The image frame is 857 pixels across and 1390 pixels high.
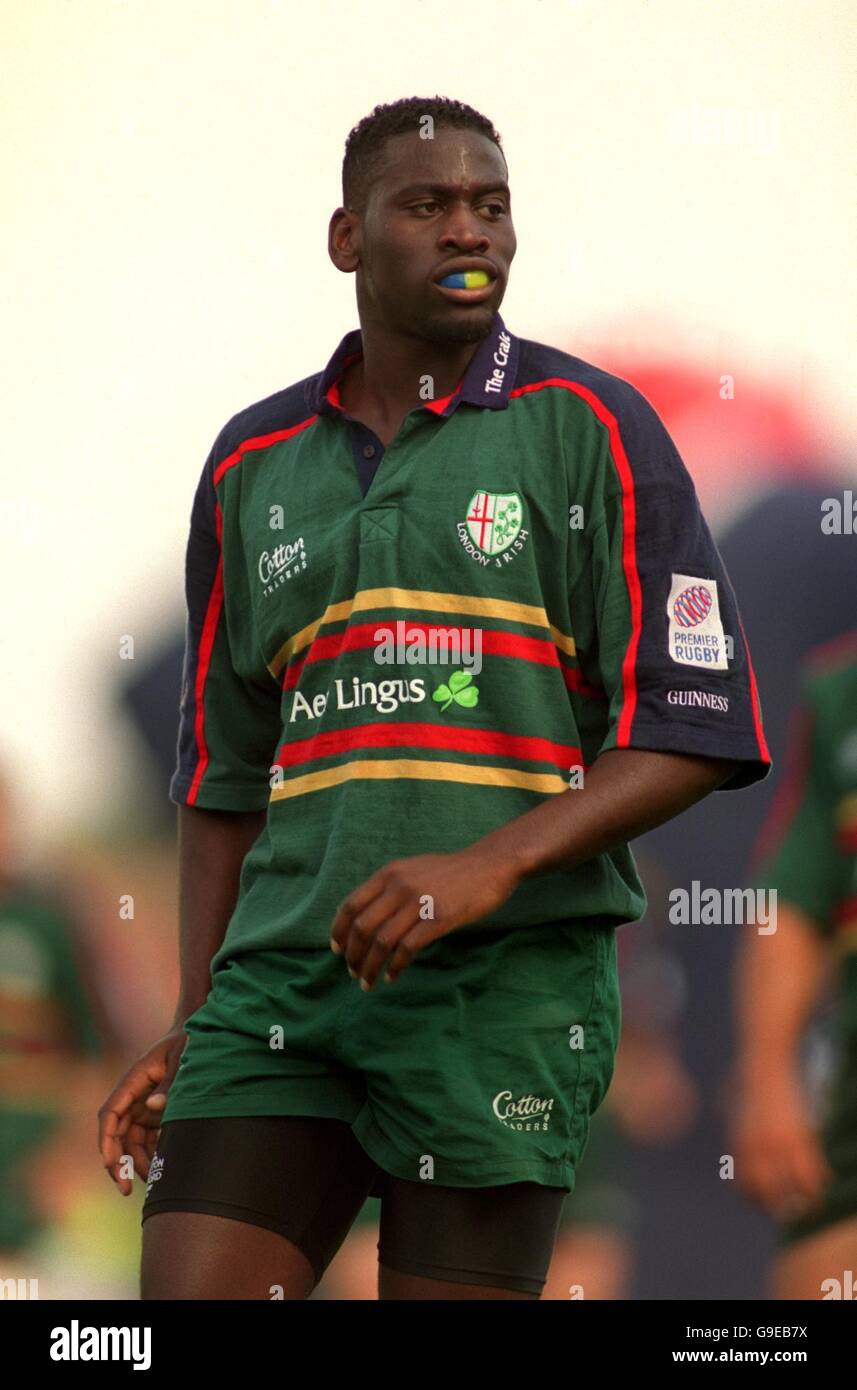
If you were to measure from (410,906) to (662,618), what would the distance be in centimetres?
47

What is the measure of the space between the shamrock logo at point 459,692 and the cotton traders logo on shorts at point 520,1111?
426 mm

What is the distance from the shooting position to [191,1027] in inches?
98.3

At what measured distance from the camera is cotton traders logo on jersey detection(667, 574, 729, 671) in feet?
7.67

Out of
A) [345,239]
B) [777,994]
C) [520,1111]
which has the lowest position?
[777,994]

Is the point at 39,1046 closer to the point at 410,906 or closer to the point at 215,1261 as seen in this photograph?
the point at 215,1261

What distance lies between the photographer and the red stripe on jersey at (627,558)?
230 centimetres

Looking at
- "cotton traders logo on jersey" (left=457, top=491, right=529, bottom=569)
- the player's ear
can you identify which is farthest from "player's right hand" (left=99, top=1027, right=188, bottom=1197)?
the player's ear

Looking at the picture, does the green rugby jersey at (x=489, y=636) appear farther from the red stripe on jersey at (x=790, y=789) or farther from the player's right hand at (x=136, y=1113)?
the red stripe on jersey at (x=790, y=789)

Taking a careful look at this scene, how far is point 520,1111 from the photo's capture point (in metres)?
2.31

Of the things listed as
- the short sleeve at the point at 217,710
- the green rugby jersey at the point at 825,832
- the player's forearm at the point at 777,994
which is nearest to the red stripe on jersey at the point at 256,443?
the short sleeve at the point at 217,710

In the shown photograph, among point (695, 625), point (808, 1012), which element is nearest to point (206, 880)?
point (695, 625)

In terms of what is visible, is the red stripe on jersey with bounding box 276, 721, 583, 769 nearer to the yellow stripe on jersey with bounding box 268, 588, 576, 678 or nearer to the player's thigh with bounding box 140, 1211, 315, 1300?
the yellow stripe on jersey with bounding box 268, 588, 576, 678
